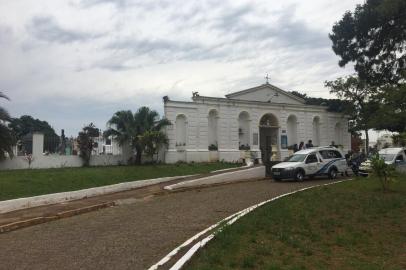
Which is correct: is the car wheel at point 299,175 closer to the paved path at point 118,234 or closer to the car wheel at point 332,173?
the car wheel at point 332,173

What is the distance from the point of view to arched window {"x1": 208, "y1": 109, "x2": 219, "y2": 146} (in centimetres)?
3073

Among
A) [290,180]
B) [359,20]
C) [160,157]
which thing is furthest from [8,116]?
[359,20]

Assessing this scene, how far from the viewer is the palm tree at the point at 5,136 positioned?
70.8 feet

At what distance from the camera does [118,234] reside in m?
10.0

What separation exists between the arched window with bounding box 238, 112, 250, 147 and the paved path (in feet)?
52.1

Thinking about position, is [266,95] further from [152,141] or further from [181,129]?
[152,141]

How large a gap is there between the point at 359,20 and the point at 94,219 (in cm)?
2221

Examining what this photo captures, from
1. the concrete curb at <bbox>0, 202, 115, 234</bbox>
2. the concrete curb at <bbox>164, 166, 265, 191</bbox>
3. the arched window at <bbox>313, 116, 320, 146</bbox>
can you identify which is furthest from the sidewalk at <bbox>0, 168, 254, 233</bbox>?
the arched window at <bbox>313, 116, 320, 146</bbox>

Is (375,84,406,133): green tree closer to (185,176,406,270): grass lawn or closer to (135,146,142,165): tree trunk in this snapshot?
(185,176,406,270): grass lawn

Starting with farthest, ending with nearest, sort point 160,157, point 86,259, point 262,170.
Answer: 1. point 160,157
2. point 262,170
3. point 86,259

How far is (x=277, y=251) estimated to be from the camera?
8.14m

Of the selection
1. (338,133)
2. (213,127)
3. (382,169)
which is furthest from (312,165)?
(338,133)

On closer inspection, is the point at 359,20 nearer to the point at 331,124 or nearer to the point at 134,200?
the point at 331,124

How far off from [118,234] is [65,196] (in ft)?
24.7
